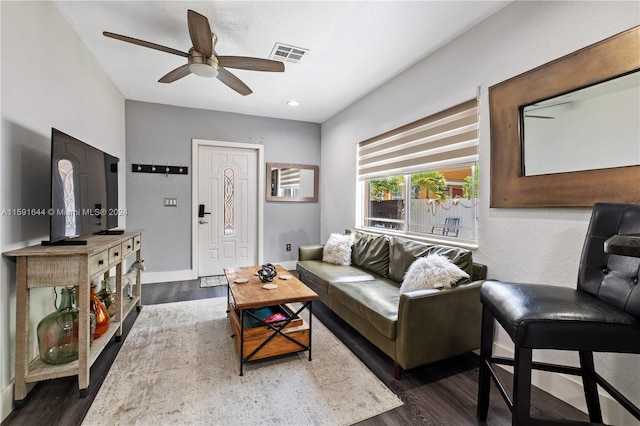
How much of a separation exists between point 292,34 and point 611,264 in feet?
8.41

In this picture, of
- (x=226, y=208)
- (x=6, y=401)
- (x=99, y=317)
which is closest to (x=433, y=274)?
(x=99, y=317)

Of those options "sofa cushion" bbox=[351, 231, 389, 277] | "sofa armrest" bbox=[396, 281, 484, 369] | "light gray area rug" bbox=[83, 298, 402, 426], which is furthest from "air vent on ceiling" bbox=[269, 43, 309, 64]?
"light gray area rug" bbox=[83, 298, 402, 426]

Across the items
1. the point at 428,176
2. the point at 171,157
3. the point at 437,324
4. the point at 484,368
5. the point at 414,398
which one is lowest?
the point at 414,398

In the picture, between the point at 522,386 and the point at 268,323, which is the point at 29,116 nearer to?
the point at 268,323

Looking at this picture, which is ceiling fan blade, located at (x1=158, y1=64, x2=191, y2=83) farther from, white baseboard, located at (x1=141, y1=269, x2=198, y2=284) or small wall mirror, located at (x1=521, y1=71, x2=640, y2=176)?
white baseboard, located at (x1=141, y1=269, x2=198, y2=284)

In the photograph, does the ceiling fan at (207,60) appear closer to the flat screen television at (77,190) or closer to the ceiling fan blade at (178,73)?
the ceiling fan blade at (178,73)

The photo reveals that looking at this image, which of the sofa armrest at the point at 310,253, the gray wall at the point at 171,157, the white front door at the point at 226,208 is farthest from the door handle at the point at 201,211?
the sofa armrest at the point at 310,253

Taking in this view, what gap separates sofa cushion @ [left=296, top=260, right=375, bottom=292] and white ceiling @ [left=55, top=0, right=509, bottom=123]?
6.98ft

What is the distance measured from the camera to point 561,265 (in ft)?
5.61

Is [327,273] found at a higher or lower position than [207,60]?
lower

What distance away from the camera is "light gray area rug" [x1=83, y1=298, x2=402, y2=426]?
1.53 meters

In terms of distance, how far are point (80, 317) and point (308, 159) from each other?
12.5 ft

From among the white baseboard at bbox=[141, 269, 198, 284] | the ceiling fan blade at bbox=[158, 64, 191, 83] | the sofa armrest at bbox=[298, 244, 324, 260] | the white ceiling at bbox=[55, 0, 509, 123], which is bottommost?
the white baseboard at bbox=[141, 269, 198, 284]

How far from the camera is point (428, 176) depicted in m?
2.88
